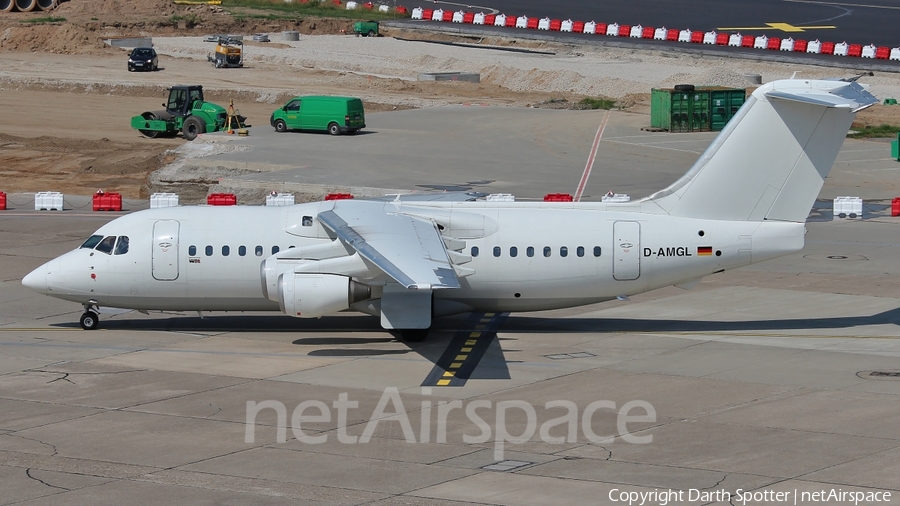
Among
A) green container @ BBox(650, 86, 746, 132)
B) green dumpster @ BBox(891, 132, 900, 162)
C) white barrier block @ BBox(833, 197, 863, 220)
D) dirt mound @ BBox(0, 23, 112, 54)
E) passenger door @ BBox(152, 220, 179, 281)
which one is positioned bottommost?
white barrier block @ BBox(833, 197, 863, 220)

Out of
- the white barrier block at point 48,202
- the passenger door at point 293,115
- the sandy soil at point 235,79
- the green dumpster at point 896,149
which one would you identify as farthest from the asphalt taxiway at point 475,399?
the passenger door at point 293,115

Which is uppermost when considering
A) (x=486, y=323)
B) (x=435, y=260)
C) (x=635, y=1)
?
(x=635, y=1)

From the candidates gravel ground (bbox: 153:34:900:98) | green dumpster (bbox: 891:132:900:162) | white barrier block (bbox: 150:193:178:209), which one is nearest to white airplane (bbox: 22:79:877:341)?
white barrier block (bbox: 150:193:178:209)

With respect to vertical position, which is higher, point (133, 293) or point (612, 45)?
point (612, 45)

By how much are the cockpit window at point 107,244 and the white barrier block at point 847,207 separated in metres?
29.3

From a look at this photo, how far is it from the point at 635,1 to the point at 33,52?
194ft

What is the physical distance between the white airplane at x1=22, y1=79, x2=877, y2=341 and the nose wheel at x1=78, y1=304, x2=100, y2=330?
58cm

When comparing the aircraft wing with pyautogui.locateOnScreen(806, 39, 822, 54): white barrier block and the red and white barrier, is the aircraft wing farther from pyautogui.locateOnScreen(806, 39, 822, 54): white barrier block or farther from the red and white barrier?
pyautogui.locateOnScreen(806, 39, 822, 54): white barrier block

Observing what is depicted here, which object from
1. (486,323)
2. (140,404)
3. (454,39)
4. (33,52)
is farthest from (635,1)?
(140,404)

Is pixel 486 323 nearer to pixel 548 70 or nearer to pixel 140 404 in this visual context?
pixel 140 404

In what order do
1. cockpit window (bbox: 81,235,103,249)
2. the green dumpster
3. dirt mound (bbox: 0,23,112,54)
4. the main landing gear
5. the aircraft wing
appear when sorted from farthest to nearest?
dirt mound (bbox: 0,23,112,54) < the green dumpster < the main landing gear < cockpit window (bbox: 81,235,103,249) < the aircraft wing

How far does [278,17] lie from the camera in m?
116

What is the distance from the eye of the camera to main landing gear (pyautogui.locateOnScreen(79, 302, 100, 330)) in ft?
100

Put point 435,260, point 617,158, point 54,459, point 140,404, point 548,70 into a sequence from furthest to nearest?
point 548,70 → point 617,158 → point 435,260 → point 140,404 → point 54,459
